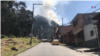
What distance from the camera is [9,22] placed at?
137 ft

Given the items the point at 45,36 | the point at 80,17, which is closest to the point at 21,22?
the point at 80,17

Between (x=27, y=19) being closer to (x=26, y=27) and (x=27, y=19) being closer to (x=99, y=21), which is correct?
(x=26, y=27)

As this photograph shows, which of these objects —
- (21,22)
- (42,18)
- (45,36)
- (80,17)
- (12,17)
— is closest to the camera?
(80,17)

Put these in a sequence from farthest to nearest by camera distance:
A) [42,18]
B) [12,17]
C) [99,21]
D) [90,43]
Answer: [42,18]
[12,17]
[90,43]
[99,21]

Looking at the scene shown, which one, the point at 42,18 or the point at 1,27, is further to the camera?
the point at 42,18

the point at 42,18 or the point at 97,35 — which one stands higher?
the point at 42,18

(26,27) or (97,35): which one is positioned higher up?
(26,27)

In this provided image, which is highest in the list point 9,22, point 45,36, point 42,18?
Answer: point 42,18

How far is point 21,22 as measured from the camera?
52.2m

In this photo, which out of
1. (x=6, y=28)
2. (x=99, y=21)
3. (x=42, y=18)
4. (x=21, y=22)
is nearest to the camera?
(x=99, y=21)

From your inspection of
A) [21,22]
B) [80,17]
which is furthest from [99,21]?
[21,22]

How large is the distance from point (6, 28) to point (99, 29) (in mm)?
36234

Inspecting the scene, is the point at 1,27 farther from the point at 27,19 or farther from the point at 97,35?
the point at 97,35

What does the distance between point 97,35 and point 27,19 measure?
4191 cm
